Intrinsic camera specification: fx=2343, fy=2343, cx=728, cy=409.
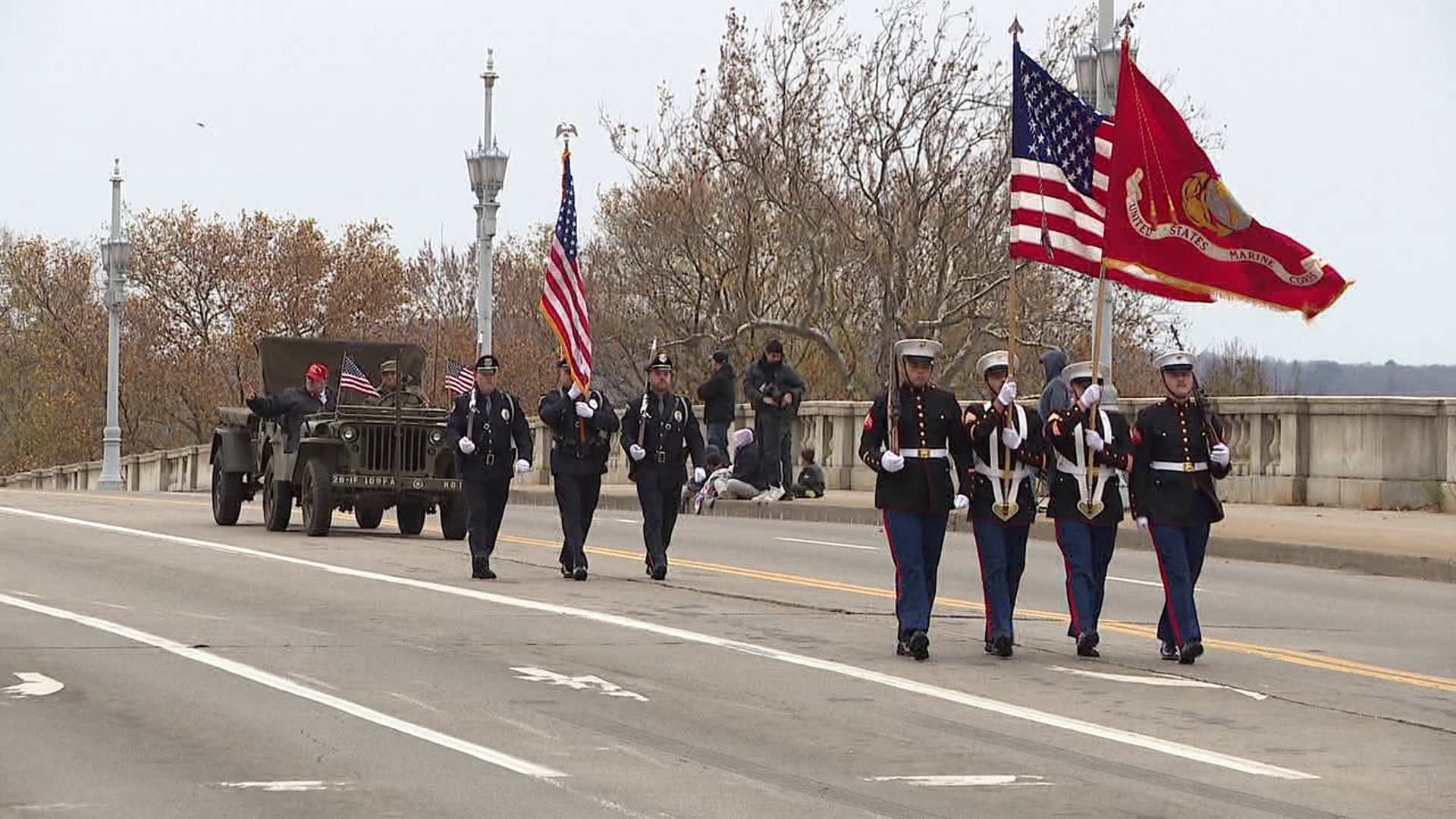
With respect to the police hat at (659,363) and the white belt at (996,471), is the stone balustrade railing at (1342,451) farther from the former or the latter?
the white belt at (996,471)

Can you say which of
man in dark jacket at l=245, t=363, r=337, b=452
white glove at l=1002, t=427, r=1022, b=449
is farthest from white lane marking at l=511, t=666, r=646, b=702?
man in dark jacket at l=245, t=363, r=337, b=452

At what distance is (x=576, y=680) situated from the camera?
39.5 feet

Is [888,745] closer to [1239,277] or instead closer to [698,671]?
[698,671]

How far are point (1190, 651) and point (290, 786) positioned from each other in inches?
238

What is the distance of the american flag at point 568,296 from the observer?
2134cm

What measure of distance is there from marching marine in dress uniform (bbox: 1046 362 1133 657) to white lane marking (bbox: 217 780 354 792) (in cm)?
580

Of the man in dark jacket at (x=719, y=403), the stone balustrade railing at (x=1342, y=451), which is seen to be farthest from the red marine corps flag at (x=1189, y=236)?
the man in dark jacket at (x=719, y=403)

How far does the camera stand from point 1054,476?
541 inches

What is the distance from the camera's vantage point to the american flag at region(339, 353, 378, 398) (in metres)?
24.8

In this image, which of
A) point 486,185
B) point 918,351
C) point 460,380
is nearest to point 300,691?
point 918,351

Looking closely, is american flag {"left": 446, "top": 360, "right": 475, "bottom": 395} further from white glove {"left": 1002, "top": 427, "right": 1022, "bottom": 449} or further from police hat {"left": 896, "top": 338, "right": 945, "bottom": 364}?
white glove {"left": 1002, "top": 427, "right": 1022, "bottom": 449}

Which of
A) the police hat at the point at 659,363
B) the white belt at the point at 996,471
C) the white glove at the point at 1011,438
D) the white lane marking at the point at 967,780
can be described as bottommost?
the white lane marking at the point at 967,780

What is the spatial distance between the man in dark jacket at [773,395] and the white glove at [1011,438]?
16.4 meters

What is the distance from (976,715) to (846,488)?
26.2 m
